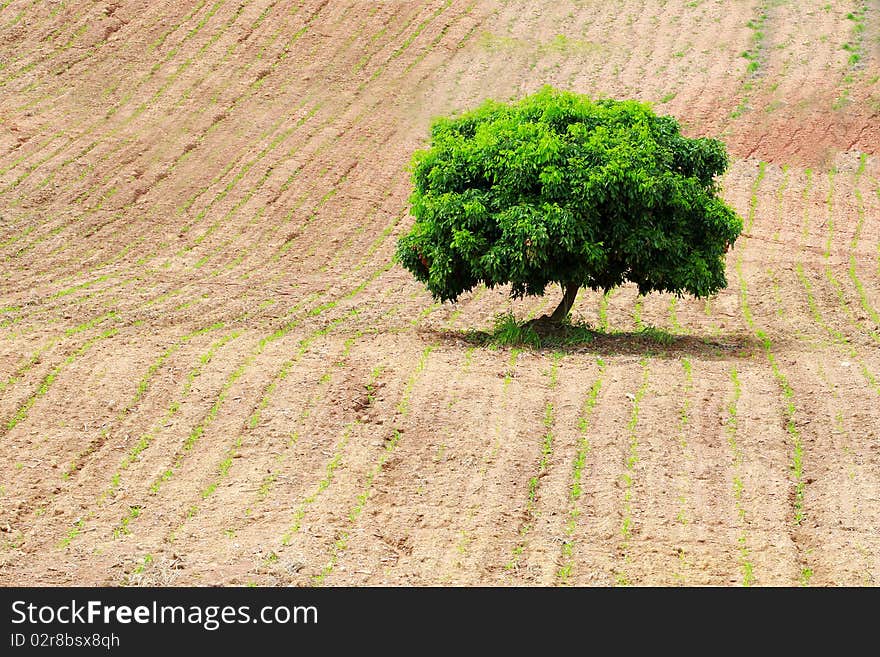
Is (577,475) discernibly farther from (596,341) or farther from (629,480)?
(596,341)

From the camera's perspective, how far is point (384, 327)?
60.5ft

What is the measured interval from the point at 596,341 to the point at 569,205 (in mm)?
2406

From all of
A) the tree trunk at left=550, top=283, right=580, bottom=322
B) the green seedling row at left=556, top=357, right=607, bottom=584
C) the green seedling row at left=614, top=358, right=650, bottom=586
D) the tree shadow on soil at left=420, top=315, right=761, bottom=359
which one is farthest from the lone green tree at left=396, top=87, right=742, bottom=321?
the green seedling row at left=614, top=358, right=650, bottom=586

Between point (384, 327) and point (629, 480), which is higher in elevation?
point (629, 480)

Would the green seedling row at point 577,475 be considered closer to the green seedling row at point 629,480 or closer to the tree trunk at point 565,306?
the green seedling row at point 629,480

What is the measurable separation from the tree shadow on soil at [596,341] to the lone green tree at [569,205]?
0.59 m

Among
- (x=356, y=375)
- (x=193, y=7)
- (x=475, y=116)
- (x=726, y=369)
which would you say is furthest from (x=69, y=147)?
(x=726, y=369)

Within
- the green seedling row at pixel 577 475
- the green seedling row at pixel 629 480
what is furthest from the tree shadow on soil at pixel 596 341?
the green seedling row at pixel 629 480

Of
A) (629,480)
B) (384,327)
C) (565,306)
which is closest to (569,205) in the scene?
(565,306)

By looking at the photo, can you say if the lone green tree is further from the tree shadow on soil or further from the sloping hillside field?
the sloping hillside field

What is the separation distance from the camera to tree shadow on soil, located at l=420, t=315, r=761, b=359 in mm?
16578

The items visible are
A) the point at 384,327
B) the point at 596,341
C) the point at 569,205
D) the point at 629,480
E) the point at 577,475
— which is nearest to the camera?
the point at 629,480

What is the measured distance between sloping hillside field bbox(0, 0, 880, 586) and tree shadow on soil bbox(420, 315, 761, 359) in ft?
0.33

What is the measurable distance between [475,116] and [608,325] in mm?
4380
